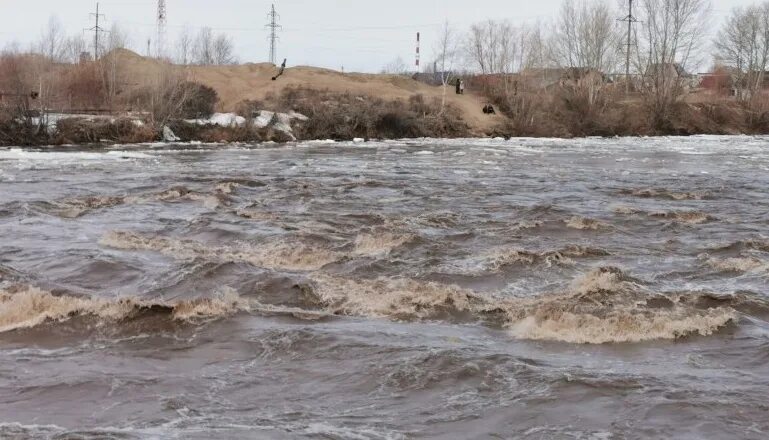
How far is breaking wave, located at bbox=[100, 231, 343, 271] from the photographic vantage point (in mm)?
10766

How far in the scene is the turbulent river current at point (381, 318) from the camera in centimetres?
545

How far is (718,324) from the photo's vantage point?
25.6 feet

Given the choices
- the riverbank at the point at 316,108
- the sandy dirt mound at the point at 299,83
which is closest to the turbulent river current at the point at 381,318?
the riverbank at the point at 316,108

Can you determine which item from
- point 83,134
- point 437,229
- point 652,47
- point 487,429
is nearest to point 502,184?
point 437,229

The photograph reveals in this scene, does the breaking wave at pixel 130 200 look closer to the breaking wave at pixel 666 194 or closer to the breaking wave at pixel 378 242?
the breaking wave at pixel 378 242

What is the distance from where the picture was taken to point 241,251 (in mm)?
11586

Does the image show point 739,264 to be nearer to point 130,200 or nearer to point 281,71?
point 130,200

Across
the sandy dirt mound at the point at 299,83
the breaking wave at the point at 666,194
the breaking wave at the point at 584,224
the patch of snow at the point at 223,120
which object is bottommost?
the breaking wave at the point at 584,224

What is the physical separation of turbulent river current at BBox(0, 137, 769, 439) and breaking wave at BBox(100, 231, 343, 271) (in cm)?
6

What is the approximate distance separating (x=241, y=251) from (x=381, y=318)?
4.07 m

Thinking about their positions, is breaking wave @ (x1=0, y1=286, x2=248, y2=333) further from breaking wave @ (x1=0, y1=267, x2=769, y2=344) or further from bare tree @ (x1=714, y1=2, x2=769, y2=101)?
bare tree @ (x1=714, y1=2, x2=769, y2=101)

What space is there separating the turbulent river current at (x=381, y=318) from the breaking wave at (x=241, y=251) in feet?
0.18

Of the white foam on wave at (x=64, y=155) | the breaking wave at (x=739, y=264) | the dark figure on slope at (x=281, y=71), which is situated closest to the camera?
the breaking wave at (x=739, y=264)

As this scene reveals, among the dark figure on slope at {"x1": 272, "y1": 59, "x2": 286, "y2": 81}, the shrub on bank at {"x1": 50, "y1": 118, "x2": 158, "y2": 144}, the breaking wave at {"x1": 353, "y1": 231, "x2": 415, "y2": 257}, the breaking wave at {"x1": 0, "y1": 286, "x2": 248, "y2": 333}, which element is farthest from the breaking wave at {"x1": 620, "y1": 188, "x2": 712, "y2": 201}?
the dark figure on slope at {"x1": 272, "y1": 59, "x2": 286, "y2": 81}
